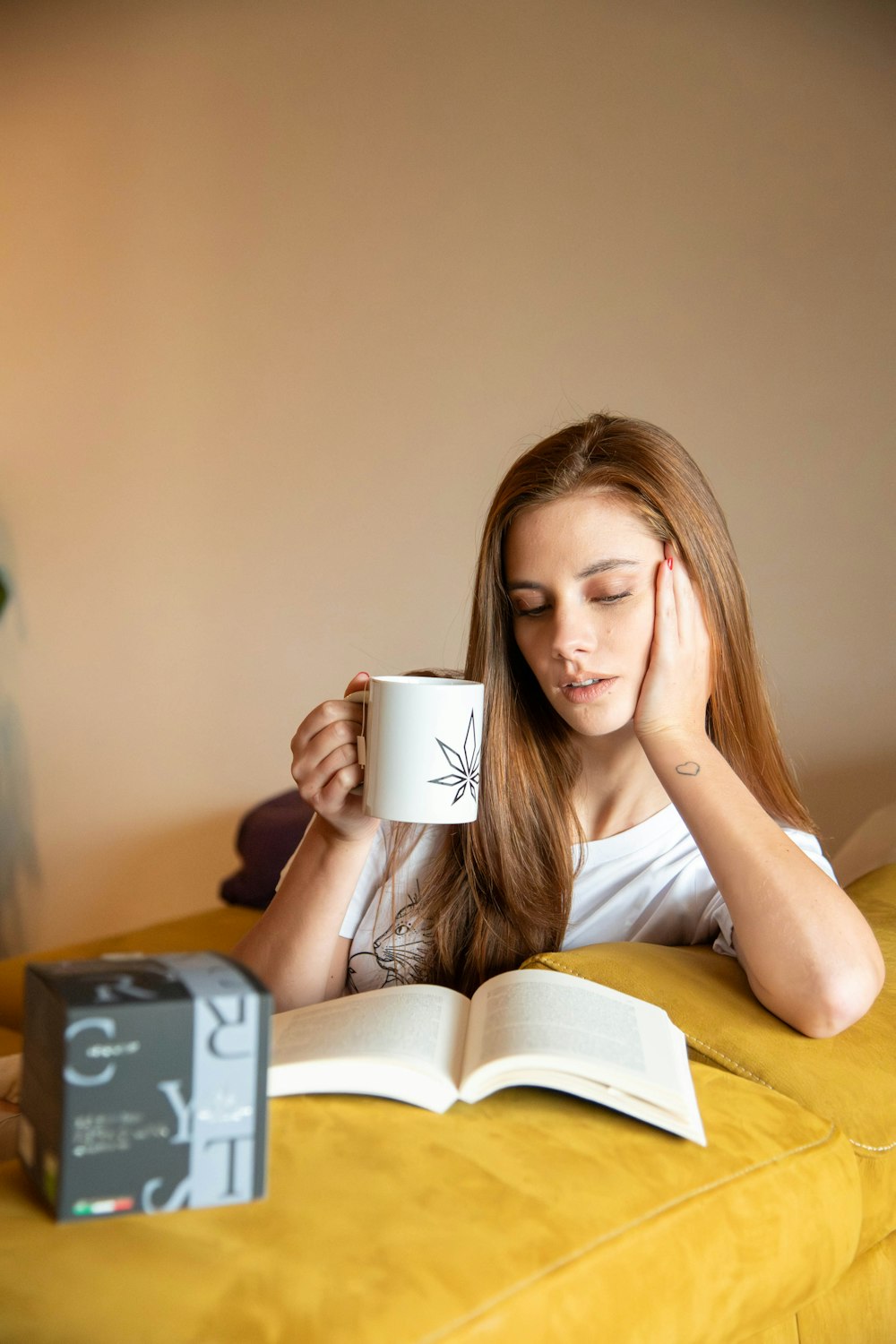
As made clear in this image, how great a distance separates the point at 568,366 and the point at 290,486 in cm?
81

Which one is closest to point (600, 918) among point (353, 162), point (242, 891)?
point (242, 891)

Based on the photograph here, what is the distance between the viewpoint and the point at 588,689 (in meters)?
1.16

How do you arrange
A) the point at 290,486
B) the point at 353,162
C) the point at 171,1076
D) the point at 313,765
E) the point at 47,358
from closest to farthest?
the point at 171,1076
the point at 313,765
the point at 353,162
the point at 290,486
the point at 47,358

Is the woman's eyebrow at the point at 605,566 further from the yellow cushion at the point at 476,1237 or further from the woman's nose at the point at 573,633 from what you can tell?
the yellow cushion at the point at 476,1237

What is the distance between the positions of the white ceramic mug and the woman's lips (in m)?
0.28

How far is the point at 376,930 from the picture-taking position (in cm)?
124

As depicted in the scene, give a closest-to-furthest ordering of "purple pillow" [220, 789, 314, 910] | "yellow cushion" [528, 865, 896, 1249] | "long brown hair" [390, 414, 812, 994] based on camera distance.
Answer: "yellow cushion" [528, 865, 896, 1249] → "long brown hair" [390, 414, 812, 994] → "purple pillow" [220, 789, 314, 910]

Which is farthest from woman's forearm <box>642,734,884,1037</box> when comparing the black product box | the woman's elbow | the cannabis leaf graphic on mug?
the black product box

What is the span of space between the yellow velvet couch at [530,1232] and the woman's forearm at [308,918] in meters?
0.38

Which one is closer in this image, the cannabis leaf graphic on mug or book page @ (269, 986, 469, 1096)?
book page @ (269, 986, 469, 1096)

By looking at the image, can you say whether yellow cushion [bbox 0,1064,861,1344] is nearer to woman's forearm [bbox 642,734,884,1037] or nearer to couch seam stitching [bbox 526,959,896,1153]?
couch seam stitching [bbox 526,959,896,1153]

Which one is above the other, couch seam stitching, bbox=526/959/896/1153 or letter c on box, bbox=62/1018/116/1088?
letter c on box, bbox=62/1018/116/1088

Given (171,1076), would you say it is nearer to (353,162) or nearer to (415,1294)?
(415,1294)

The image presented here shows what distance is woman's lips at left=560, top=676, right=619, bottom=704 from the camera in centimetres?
116
